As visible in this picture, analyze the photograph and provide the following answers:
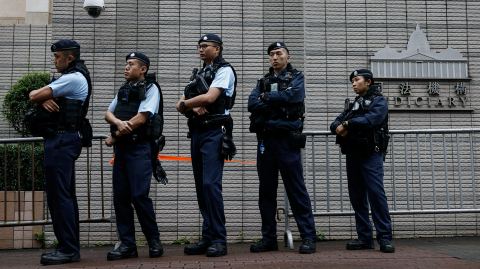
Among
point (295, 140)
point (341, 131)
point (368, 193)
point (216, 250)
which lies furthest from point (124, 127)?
point (368, 193)

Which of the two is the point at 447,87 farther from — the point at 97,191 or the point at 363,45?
the point at 97,191

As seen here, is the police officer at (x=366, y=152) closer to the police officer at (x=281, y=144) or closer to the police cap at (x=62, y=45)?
the police officer at (x=281, y=144)

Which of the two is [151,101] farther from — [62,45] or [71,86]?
[62,45]

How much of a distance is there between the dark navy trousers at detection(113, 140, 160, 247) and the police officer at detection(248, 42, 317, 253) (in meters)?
1.11

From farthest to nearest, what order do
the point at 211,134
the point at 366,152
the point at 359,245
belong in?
the point at 359,245 < the point at 366,152 < the point at 211,134

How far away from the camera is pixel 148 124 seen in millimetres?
4363

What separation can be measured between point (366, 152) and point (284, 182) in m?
0.92

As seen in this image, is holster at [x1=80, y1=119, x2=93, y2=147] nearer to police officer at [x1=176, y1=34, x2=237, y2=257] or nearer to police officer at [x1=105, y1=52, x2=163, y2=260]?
police officer at [x1=105, y1=52, x2=163, y2=260]

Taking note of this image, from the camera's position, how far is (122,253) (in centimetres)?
427

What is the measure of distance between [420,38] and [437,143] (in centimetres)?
150

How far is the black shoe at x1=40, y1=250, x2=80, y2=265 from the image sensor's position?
13.4 ft

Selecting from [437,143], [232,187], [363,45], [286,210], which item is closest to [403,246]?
[286,210]

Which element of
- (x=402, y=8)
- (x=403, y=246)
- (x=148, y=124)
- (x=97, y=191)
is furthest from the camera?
(x=402, y=8)

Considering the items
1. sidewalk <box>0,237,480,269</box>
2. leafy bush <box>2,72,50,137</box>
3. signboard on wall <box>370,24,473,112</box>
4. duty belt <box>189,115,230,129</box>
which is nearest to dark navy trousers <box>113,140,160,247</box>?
sidewalk <box>0,237,480,269</box>
